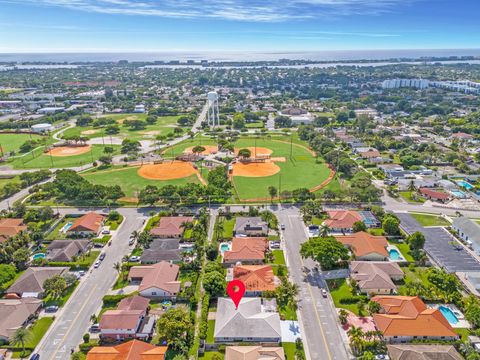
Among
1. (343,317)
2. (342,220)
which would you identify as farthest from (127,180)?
(343,317)

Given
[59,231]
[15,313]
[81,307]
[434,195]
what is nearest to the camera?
[15,313]

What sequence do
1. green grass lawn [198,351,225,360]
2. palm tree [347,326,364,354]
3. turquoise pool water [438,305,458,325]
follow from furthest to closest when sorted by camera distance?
1. turquoise pool water [438,305,458,325]
2. green grass lawn [198,351,225,360]
3. palm tree [347,326,364,354]

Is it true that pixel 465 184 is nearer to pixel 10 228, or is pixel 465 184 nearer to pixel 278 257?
pixel 278 257

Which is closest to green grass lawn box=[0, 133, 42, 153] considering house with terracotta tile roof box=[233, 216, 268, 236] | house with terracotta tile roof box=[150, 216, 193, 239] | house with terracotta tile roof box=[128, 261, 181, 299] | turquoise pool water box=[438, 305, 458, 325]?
house with terracotta tile roof box=[150, 216, 193, 239]

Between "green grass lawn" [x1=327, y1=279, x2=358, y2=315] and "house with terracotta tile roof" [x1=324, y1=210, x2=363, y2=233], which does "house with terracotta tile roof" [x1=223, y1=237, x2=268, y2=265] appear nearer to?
"green grass lawn" [x1=327, y1=279, x2=358, y2=315]

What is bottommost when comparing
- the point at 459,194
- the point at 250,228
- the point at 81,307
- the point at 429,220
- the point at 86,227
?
the point at 81,307

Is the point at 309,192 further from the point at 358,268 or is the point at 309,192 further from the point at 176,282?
the point at 176,282
